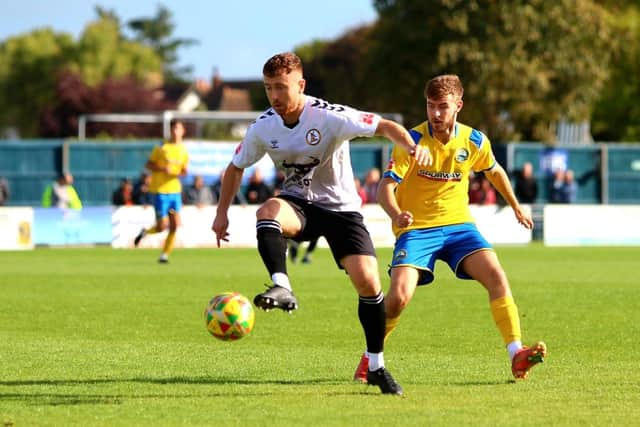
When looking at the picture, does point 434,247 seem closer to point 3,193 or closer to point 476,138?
point 476,138

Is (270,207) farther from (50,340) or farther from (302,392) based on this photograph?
(50,340)

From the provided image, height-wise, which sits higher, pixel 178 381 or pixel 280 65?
pixel 280 65

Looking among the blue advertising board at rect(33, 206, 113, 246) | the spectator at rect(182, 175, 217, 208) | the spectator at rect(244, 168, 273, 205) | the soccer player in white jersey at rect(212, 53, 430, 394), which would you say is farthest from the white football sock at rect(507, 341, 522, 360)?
the spectator at rect(244, 168, 273, 205)

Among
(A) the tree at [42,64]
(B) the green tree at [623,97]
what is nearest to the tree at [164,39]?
(A) the tree at [42,64]

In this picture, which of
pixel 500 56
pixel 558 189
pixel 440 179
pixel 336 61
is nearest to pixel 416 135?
pixel 440 179

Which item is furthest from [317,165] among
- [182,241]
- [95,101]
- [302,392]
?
[95,101]

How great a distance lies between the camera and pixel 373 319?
915 centimetres

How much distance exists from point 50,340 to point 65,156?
2704 centimetres

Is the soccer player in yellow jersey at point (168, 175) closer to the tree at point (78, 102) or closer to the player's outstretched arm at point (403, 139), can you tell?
the player's outstretched arm at point (403, 139)

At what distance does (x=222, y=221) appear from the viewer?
9.11 metres

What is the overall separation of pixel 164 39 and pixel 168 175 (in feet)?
497

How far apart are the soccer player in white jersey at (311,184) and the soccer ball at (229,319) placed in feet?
1.10

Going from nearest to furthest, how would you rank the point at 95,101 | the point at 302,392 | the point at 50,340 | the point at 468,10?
the point at 302,392, the point at 50,340, the point at 468,10, the point at 95,101

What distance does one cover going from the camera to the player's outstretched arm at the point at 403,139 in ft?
27.2
